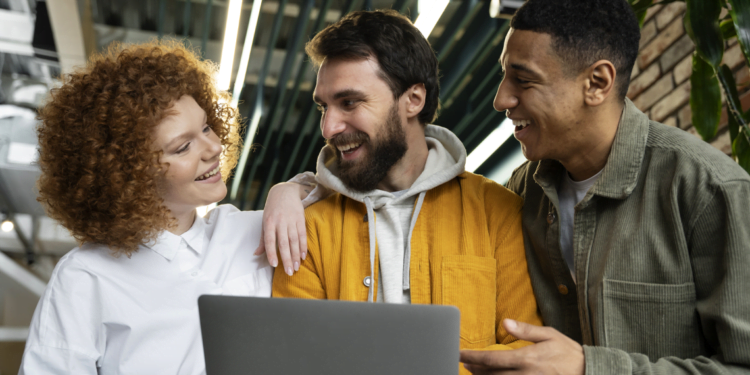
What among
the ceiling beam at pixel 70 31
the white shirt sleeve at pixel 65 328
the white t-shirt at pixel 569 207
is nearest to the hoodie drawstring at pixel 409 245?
the white t-shirt at pixel 569 207

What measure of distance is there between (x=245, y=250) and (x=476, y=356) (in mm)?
810

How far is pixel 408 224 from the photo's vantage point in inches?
64.3

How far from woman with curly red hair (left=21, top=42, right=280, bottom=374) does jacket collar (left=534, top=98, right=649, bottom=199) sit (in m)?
0.91

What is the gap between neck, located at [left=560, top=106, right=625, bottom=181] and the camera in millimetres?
1419

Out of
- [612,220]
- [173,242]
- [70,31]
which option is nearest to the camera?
[612,220]

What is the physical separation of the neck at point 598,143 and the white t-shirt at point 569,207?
0.10 feet

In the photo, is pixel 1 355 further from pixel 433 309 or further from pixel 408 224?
pixel 433 309

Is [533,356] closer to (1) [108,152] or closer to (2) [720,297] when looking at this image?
(2) [720,297]

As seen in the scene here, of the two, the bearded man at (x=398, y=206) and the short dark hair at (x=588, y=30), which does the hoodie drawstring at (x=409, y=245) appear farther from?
the short dark hair at (x=588, y=30)

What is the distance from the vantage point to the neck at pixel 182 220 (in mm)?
1639

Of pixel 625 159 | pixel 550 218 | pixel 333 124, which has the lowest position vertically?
pixel 333 124

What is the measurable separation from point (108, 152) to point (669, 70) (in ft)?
6.97

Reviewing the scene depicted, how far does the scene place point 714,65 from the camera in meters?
1.42

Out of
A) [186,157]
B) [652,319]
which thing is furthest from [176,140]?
[652,319]
